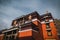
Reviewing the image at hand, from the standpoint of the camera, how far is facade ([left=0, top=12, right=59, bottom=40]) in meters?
16.6

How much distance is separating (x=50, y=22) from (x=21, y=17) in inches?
385

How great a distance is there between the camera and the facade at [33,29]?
54.5ft

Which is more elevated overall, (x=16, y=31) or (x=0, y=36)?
(x=16, y=31)

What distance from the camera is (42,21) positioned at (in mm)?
24328

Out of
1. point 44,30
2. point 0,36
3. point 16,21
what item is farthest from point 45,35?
point 0,36

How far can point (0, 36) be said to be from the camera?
2192cm

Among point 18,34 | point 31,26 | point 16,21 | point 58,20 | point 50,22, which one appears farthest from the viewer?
point 16,21

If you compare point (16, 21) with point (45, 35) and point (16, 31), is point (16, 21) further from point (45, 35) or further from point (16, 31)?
point (45, 35)

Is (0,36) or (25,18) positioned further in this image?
(25,18)

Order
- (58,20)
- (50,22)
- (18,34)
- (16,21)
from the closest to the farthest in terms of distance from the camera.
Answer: (18,34)
(50,22)
(58,20)
(16,21)

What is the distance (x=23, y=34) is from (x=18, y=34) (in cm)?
170

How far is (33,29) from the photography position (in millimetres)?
16891

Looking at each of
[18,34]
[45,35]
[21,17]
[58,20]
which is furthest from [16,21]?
[58,20]

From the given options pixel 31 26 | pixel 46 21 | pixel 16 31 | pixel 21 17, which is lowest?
pixel 16 31
